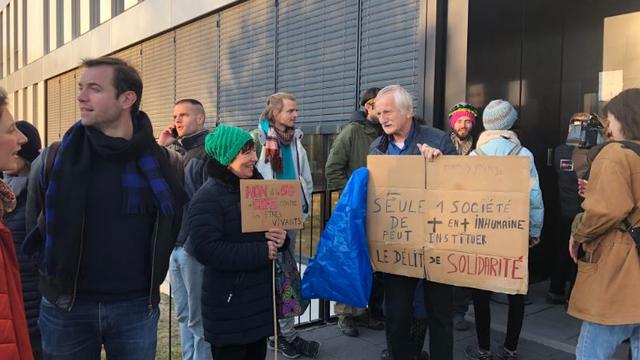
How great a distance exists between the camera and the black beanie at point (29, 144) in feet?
9.69

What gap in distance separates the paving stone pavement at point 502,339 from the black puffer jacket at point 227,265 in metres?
1.53

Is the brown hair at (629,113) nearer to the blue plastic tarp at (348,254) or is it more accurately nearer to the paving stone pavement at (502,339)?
the blue plastic tarp at (348,254)

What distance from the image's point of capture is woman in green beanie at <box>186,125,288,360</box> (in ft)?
8.69

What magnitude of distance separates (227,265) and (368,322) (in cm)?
244

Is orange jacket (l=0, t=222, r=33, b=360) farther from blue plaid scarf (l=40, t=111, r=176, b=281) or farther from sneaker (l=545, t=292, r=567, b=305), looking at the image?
sneaker (l=545, t=292, r=567, b=305)

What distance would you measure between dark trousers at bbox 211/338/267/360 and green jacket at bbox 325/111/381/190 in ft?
6.72

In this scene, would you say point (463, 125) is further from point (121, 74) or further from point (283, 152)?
point (121, 74)

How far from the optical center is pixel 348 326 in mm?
4590

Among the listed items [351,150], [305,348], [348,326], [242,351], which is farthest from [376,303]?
[242,351]

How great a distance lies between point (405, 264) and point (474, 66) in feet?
9.01

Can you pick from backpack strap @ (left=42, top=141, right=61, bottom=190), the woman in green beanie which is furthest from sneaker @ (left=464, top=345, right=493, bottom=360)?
backpack strap @ (left=42, top=141, right=61, bottom=190)

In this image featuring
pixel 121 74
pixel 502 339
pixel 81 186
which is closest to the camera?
pixel 81 186

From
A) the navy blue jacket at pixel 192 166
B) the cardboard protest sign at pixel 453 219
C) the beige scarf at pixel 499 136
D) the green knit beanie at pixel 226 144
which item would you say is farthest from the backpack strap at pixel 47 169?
the beige scarf at pixel 499 136

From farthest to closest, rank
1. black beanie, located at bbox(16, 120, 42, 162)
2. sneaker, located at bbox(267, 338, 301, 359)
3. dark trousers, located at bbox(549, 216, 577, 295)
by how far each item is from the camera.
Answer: dark trousers, located at bbox(549, 216, 577, 295), sneaker, located at bbox(267, 338, 301, 359), black beanie, located at bbox(16, 120, 42, 162)
